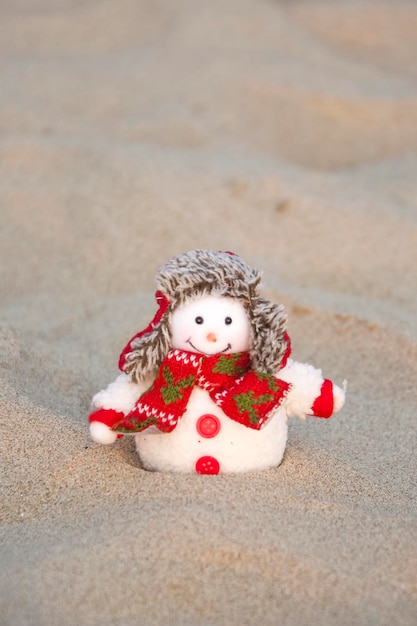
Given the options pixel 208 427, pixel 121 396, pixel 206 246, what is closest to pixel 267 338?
A: pixel 208 427

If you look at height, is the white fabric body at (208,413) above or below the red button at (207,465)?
above

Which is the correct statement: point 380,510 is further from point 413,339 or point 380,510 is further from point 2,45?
point 2,45

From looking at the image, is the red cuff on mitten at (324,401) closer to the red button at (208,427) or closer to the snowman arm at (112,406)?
the red button at (208,427)

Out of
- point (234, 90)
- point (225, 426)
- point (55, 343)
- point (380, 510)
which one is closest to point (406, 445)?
point (380, 510)

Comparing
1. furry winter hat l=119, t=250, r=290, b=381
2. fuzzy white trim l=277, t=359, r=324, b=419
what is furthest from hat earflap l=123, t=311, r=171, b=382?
fuzzy white trim l=277, t=359, r=324, b=419

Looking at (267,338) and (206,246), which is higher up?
(267,338)

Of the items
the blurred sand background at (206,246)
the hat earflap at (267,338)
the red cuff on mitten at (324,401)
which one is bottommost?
the blurred sand background at (206,246)

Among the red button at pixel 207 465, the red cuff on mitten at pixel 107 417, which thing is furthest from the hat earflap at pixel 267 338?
the red cuff on mitten at pixel 107 417

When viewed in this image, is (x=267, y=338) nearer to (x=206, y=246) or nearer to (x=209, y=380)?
(x=209, y=380)
